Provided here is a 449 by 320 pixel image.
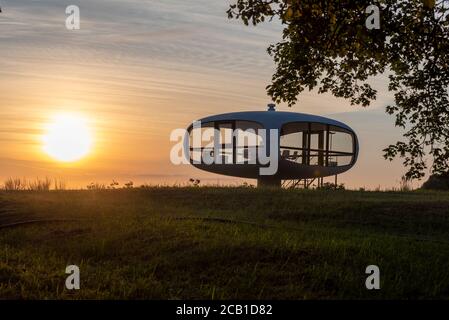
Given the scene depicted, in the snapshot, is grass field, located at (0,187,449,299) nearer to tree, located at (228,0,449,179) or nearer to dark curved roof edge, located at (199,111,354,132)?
tree, located at (228,0,449,179)

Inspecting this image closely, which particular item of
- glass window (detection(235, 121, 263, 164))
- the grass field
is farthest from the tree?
glass window (detection(235, 121, 263, 164))

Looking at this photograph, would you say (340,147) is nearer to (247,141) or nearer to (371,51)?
(247,141)

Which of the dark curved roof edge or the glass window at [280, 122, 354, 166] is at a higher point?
the dark curved roof edge

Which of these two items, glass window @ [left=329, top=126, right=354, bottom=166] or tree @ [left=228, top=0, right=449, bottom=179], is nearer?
tree @ [left=228, top=0, right=449, bottom=179]

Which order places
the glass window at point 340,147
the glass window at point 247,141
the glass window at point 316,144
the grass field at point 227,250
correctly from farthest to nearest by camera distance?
the glass window at point 340,147
the glass window at point 316,144
the glass window at point 247,141
the grass field at point 227,250

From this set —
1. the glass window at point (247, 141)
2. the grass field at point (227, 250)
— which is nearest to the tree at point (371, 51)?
the grass field at point (227, 250)

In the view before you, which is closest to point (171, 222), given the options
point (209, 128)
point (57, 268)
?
point (57, 268)

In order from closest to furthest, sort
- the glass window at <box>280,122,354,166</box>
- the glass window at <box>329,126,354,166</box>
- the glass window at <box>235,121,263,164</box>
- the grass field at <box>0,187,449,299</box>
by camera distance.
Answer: the grass field at <box>0,187,449,299</box>, the glass window at <box>235,121,263,164</box>, the glass window at <box>280,122,354,166</box>, the glass window at <box>329,126,354,166</box>

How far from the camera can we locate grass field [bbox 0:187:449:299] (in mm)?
9471

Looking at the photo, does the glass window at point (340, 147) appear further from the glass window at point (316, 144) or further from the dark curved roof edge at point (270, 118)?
the dark curved roof edge at point (270, 118)

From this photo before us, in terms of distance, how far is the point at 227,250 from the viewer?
445 inches

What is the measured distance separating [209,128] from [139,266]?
23579 mm

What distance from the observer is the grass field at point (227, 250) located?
9.47 metres
